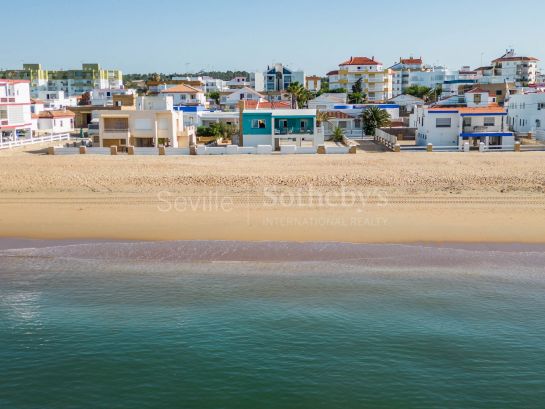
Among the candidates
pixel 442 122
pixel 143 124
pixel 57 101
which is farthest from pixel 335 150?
pixel 57 101

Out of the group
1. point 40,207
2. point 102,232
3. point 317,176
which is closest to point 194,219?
point 102,232

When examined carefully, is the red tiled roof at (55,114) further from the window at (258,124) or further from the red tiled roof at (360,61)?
the red tiled roof at (360,61)

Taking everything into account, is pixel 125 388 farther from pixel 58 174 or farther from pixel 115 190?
pixel 58 174

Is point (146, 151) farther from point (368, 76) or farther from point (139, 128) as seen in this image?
point (368, 76)

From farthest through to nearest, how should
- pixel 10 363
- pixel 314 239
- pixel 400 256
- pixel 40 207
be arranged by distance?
pixel 40 207 → pixel 314 239 → pixel 400 256 → pixel 10 363

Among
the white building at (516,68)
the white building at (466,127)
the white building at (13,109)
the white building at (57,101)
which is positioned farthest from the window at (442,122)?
the white building at (516,68)

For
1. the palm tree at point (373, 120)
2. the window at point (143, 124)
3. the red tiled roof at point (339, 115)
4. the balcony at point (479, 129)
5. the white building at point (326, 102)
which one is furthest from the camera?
the white building at point (326, 102)
